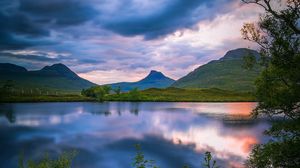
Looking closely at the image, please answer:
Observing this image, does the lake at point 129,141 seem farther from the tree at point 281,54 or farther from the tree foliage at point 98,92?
the tree foliage at point 98,92

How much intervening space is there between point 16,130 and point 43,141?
16701 mm

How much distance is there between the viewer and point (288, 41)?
55.6 ft

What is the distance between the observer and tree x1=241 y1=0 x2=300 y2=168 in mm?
16422

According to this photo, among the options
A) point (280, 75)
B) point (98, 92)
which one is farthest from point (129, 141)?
point (98, 92)

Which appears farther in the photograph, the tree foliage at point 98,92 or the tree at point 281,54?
the tree foliage at point 98,92

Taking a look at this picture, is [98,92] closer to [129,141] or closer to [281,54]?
[129,141]

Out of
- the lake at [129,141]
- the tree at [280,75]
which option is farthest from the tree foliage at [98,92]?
the tree at [280,75]

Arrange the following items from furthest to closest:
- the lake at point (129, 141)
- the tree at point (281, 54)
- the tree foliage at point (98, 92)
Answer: the tree foliage at point (98, 92) < the lake at point (129, 141) < the tree at point (281, 54)

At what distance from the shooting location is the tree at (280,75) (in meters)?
16.4

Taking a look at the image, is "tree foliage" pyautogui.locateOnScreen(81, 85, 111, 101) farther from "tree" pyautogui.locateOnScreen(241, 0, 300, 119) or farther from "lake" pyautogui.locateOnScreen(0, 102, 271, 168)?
"tree" pyautogui.locateOnScreen(241, 0, 300, 119)

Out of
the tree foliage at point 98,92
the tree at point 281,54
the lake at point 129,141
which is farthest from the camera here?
the tree foliage at point 98,92

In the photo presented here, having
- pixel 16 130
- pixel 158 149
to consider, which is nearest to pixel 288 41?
pixel 158 149

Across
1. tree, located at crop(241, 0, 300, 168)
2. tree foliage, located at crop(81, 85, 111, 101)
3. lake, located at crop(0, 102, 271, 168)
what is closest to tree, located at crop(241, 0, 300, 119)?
tree, located at crop(241, 0, 300, 168)

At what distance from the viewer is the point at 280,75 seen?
57.8 feet
